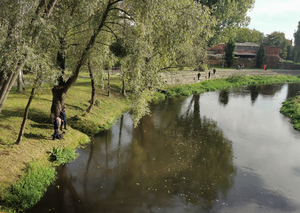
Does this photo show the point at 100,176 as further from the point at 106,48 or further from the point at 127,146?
the point at 106,48

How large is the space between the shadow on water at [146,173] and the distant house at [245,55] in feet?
177

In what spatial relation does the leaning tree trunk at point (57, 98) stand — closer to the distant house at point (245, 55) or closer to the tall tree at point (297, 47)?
the distant house at point (245, 55)

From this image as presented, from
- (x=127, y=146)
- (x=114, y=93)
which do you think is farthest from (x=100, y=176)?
(x=114, y=93)

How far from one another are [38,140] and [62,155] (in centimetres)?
180

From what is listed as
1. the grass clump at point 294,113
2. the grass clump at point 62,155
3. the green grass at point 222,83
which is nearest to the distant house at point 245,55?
the green grass at point 222,83

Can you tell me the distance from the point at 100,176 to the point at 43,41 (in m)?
7.38

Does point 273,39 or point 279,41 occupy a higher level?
point 273,39

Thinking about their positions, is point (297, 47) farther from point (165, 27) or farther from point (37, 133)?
point (37, 133)

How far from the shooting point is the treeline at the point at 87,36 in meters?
8.32

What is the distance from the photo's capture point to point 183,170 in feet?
43.8

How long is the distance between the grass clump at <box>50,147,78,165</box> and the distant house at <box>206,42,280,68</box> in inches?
2432

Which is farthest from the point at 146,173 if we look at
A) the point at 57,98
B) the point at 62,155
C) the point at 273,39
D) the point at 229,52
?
the point at 273,39

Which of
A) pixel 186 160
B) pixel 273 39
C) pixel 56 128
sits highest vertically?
pixel 273 39

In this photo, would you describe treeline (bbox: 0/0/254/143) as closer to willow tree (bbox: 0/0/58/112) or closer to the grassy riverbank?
willow tree (bbox: 0/0/58/112)
